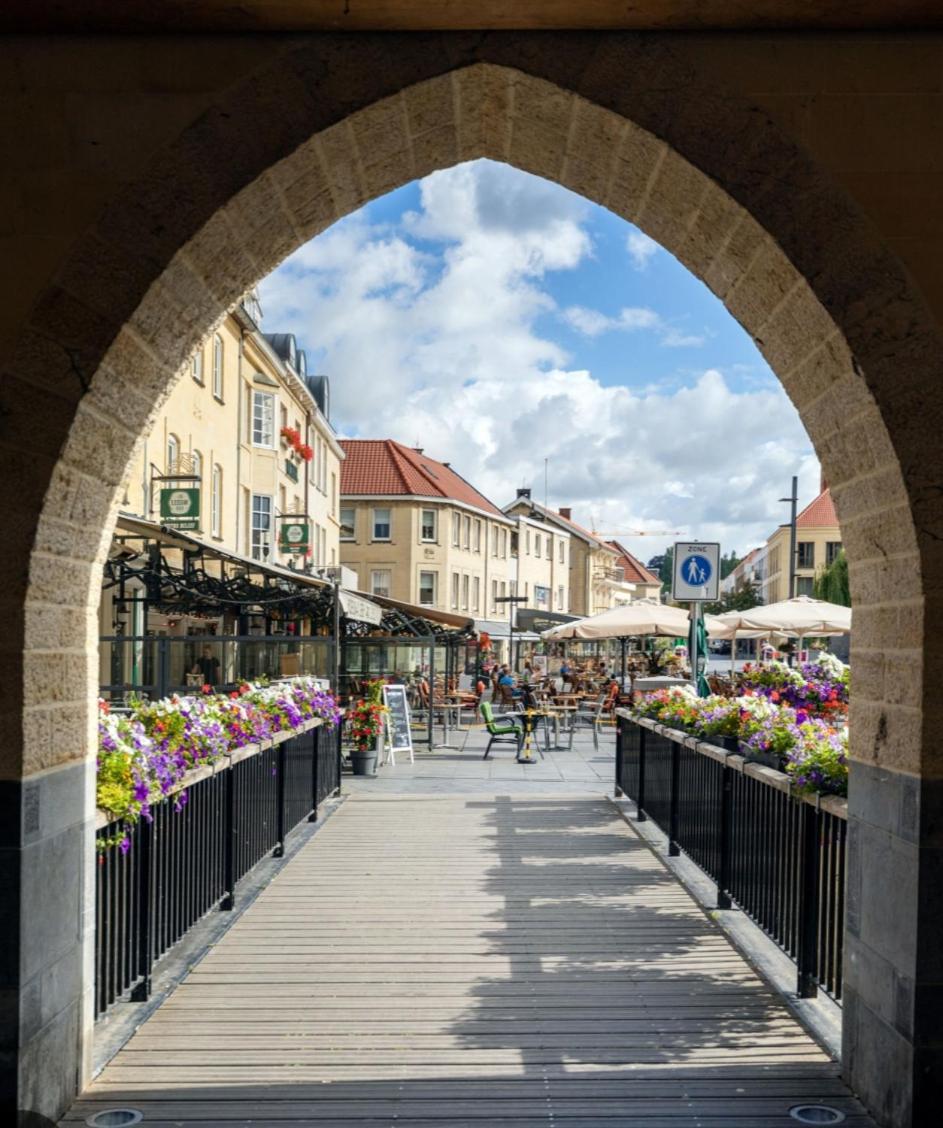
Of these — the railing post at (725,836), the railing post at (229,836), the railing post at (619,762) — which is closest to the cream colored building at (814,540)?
the railing post at (619,762)

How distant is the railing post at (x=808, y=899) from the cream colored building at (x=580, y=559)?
67826 millimetres

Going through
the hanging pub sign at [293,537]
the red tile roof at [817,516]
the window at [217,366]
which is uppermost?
the window at [217,366]

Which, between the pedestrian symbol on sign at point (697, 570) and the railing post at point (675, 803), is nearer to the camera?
the railing post at point (675, 803)

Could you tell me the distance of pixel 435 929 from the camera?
22.6ft

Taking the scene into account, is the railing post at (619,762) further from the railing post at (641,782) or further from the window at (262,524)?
the window at (262,524)

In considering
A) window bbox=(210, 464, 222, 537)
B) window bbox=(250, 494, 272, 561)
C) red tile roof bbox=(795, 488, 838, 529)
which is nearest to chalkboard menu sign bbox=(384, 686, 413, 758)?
window bbox=(210, 464, 222, 537)

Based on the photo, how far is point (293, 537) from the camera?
31016mm

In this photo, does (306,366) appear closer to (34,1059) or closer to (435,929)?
(435,929)

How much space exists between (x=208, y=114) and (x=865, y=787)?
3502mm

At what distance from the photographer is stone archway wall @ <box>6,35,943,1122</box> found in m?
4.00

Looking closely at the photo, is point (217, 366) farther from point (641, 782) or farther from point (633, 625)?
point (641, 782)

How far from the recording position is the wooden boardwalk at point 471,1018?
171 inches

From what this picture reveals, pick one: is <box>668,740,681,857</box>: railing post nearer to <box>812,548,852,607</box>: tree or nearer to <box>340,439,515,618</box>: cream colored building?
<box>812,548,852,607</box>: tree

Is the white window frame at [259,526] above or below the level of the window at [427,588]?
above
